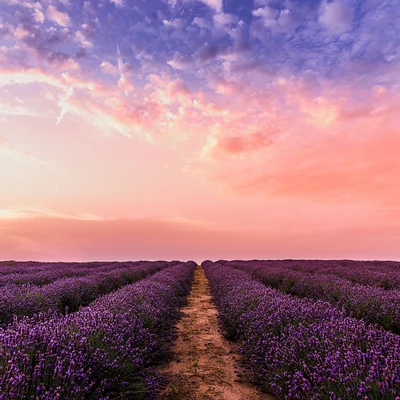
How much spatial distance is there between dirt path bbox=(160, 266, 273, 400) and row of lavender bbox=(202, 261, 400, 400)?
311 millimetres

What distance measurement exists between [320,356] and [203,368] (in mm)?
2330

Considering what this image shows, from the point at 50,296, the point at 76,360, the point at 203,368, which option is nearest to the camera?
the point at 76,360

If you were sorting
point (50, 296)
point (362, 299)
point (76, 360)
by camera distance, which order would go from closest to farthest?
point (76, 360), point (362, 299), point (50, 296)

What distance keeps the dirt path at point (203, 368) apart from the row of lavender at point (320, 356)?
311mm

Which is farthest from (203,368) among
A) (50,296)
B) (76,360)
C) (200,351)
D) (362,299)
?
(50,296)

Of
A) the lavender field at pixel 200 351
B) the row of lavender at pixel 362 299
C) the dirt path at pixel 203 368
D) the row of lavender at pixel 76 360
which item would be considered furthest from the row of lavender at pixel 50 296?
the row of lavender at pixel 362 299

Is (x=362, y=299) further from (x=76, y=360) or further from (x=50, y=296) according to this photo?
(x=50, y=296)

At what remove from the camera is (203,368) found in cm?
470

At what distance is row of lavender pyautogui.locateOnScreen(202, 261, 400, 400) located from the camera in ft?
7.54

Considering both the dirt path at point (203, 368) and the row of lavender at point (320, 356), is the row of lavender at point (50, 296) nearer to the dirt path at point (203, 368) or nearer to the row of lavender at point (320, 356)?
the dirt path at point (203, 368)

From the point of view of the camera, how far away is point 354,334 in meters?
3.08

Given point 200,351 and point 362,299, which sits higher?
point 362,299

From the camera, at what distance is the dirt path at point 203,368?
12.5ft

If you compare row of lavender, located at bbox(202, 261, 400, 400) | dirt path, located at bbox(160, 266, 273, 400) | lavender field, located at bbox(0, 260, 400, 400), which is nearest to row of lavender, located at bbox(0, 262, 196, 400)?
lavender field, located at bbox(0, 260, 400, 400)
